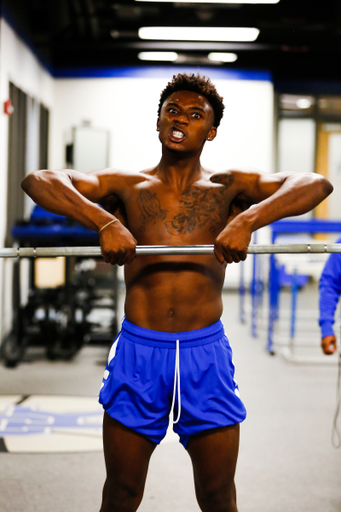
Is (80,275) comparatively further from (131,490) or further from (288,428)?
(131,490)

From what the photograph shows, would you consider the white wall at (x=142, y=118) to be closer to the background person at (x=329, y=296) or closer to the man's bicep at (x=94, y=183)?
the background person at (x=329, y=296)

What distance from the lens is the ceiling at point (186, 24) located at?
611 cm

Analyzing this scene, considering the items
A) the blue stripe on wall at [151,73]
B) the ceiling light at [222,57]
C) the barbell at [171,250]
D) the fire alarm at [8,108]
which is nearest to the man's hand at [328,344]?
the barbell at [171,250]

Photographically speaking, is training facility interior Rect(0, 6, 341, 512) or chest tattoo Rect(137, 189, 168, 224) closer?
chest tattoo Rect(137, 189, 168, 224)

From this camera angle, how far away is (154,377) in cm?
148

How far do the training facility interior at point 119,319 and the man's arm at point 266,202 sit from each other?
4.29 ft

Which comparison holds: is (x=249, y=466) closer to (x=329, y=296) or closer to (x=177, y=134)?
(x=329, y=296)

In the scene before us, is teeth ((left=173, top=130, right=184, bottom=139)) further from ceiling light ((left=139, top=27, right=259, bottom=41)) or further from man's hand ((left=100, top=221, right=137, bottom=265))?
ceiling light ((left=139, top=27, right=259, bottom=41))

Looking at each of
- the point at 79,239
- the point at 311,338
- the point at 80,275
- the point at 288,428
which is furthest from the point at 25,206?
the point at 288,428

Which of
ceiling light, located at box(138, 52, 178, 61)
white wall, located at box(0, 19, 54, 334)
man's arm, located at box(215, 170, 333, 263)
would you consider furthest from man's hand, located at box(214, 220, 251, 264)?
ceiling light, located at box(138, 52, 178, 61)

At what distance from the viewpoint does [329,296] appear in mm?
2342

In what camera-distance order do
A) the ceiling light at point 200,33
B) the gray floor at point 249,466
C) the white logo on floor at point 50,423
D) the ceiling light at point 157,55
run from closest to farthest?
the gray floor at point 249,466
the white logo on floor at point 50,423
the ceiling light at point 200,33
the ceiling light at point 157,55

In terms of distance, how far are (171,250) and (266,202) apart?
0.28 metres

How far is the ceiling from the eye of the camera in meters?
6.11
